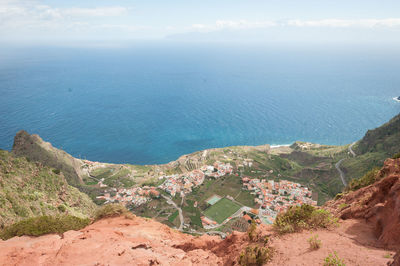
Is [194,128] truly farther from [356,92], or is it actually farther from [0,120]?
[356,92]

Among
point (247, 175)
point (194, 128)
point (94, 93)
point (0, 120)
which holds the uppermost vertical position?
point (94, 93)

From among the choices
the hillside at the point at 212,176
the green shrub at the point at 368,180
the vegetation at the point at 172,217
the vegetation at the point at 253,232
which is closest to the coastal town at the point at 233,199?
the hillside at the point at 212,176

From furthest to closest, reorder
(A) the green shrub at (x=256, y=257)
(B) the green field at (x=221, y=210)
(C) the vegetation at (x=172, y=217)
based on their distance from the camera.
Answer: (B) the green field at (x=221, y=210) < (C) the vegetation at (x=172, y=217) < (A) the green shrub at (x=256, y=257)

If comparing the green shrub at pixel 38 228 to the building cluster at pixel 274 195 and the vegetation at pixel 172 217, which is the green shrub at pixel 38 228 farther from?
the building cluster at pixel 274 195

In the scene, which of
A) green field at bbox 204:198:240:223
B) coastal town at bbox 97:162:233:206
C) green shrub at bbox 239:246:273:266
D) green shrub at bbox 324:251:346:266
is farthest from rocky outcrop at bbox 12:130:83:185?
green shrub at bbox 324:251:346:266

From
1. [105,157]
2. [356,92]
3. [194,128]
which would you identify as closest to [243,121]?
[194,128]

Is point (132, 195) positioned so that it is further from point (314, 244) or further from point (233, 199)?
point (314, 244)
